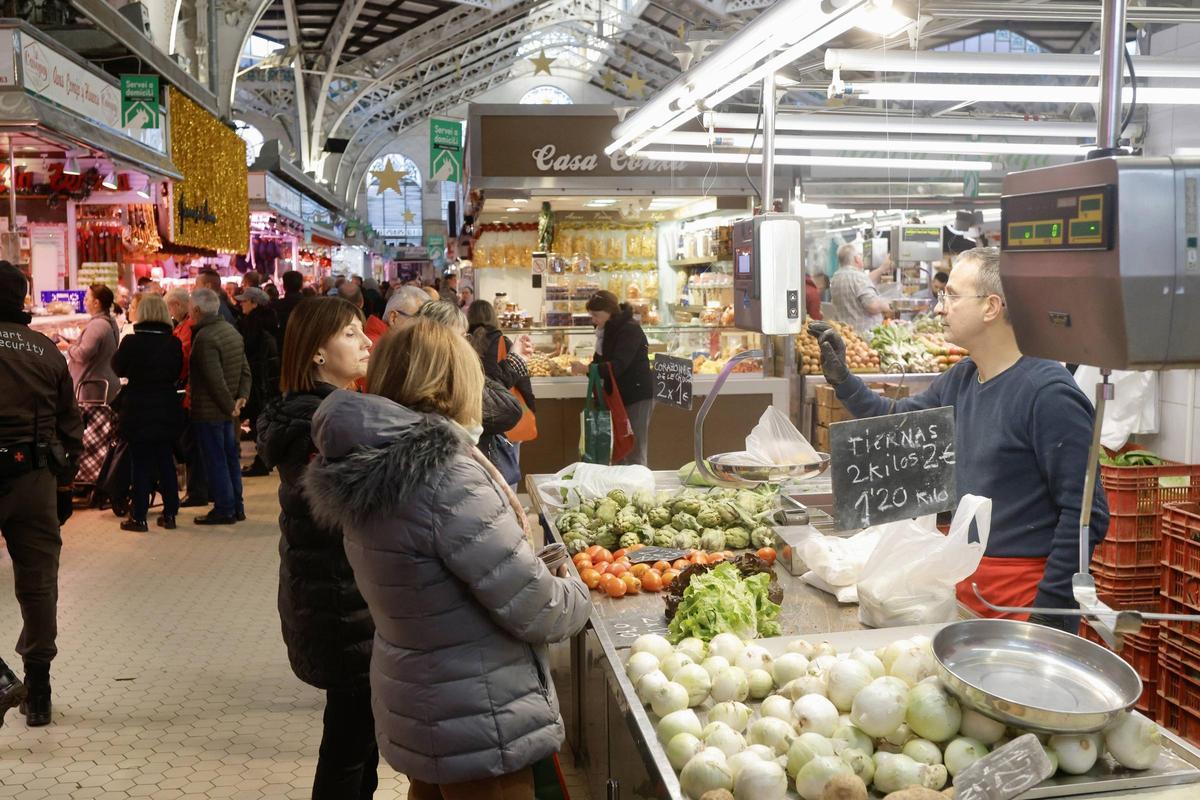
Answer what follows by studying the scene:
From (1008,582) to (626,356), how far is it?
4781mm

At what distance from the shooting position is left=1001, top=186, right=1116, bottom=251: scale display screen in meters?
1.61

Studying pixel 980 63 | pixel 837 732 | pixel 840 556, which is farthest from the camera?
pixel 980 63

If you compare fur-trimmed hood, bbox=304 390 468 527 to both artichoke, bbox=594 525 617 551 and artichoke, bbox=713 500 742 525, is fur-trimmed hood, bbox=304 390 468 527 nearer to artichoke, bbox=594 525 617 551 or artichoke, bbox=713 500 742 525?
artichoke, bbox=594 525 617 551

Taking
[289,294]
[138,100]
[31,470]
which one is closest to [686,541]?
[31,470]

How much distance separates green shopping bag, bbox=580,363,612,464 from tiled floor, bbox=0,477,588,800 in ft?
7.42

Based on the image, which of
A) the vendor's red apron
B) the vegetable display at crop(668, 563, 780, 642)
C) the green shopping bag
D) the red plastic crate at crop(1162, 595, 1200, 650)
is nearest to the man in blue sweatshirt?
the vendor's red apron

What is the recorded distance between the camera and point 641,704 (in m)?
2.37

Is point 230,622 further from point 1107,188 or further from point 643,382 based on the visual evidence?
point 1107,188

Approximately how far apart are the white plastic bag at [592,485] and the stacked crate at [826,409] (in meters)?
4.07

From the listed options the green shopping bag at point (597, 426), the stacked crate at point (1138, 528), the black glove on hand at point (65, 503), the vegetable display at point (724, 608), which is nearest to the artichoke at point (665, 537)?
the vegetable display at point (724, 608)

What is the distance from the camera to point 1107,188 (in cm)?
160

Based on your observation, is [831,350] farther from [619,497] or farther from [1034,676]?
[1034,676]

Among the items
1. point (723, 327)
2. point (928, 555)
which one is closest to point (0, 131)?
point (723, 327)

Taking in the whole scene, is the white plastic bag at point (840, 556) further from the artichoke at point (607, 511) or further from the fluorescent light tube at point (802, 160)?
the fluorescent light tube at point (802, 160)
